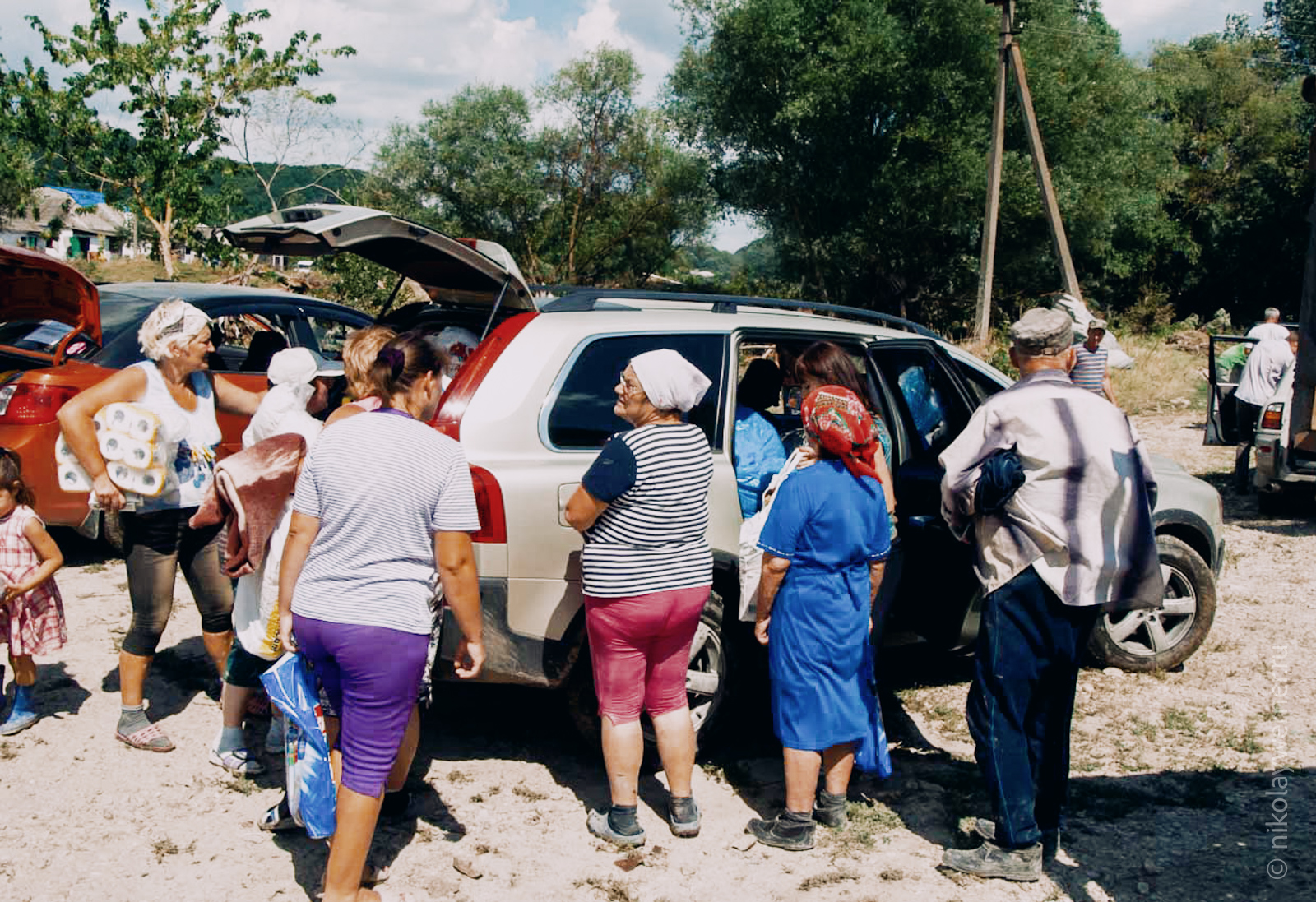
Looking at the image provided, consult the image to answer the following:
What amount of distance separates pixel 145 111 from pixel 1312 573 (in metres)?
24.1

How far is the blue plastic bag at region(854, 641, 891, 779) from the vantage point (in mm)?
4121

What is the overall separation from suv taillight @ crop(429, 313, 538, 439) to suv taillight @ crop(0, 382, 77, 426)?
3.68m

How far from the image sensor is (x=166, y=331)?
4.43m

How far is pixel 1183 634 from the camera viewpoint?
228 inches

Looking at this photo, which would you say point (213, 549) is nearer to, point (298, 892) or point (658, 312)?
point (298, 892)

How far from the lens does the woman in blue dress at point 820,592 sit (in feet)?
12.7

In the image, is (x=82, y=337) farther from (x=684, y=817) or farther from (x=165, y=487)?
(x=684, y=817)

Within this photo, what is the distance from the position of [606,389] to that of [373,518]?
1.36 m

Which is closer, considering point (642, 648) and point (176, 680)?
point (642, 648)

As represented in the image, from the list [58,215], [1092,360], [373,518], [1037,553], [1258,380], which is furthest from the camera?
[58,215]

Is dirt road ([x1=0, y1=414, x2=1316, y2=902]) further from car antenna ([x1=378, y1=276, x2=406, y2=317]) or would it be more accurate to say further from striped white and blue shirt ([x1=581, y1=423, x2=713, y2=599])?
car antenna ([x1=378, y1=276, x2=406, y2=317])

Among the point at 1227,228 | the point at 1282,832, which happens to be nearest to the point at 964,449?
the point at 1282,832

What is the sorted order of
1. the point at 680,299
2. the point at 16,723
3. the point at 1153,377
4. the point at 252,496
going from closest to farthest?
the point at 252,496 < the point at 16,723 < the point at 680,299 < the point at 1153,377

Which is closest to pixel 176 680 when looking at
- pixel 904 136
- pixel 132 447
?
pixel 132 447
